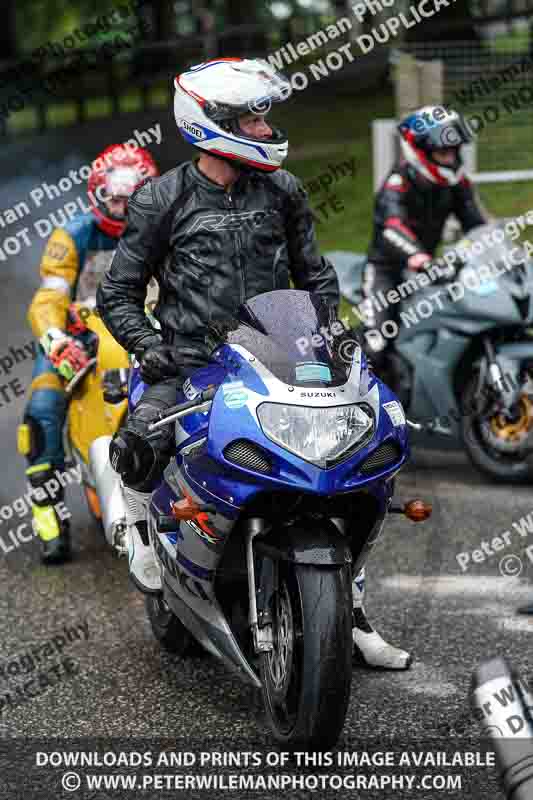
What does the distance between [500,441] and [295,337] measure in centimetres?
372

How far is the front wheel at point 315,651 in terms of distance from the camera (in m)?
4.26

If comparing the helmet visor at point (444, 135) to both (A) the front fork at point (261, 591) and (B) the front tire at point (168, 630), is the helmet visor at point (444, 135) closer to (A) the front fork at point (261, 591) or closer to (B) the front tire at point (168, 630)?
(B) the front tire at point (168, 630)

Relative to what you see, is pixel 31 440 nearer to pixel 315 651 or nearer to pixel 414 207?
pixel 414 207

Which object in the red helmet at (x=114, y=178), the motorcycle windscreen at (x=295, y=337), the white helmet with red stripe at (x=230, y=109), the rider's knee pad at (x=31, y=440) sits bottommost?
the rider's knee pad at (x=31, y=440)

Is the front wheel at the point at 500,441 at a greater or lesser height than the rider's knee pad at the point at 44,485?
lesser

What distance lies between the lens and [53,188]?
63.3 feet

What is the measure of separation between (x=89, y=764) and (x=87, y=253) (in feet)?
10.5

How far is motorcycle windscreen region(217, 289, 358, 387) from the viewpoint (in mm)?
4457

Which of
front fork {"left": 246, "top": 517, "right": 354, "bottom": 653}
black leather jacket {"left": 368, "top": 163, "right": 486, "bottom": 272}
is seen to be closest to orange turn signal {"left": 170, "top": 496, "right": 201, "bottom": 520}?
front fork {"left": 246, "top": 517, "right": 354, "bottom": 653}

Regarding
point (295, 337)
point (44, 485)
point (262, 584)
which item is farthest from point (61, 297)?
point (262, 584)

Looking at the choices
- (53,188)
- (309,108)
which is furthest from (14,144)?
(309,108)

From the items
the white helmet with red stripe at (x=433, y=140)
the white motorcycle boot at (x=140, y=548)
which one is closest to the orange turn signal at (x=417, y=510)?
the white motorcycle boot at (x=140, y=548)

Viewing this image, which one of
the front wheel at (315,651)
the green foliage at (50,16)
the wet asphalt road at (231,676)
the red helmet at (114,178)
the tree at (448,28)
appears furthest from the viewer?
the green foliage at (50,16)

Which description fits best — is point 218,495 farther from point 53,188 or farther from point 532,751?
point 53,188
